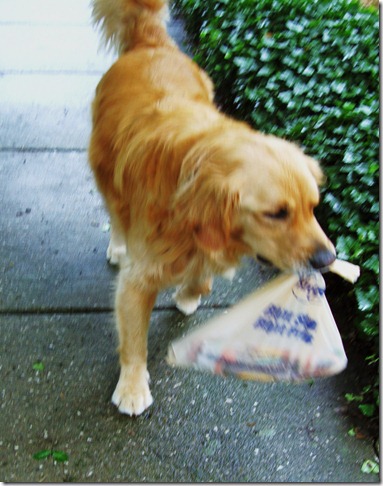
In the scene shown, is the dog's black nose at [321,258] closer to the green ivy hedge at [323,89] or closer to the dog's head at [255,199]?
the dog's head at [255,199]

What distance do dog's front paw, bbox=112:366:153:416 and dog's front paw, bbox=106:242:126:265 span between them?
0.92 meters

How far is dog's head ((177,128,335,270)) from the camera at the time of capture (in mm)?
2250

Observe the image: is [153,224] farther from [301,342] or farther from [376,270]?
[376,270]

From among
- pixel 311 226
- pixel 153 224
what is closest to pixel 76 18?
pixel 153 224

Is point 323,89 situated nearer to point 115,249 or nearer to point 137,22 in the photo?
point 137,22

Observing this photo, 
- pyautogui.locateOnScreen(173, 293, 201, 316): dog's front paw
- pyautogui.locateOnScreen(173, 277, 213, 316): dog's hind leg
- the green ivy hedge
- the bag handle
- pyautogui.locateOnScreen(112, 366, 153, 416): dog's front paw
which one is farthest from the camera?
the green ivy hedge

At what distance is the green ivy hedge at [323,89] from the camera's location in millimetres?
3590

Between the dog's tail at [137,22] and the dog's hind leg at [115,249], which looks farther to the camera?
the dog's hind leg at [115,249]

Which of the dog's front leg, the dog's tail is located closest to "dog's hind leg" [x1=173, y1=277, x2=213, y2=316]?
the dog's front leg

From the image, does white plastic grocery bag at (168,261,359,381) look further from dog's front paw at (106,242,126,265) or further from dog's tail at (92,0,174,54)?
dog's tail at (92,0,174,54)

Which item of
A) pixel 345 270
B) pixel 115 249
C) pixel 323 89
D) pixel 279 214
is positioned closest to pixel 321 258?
pixel 279 214

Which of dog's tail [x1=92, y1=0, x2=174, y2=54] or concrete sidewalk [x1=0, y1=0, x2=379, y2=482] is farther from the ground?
dog's tail [x1=92, y1=0, x2=174, y2=54]

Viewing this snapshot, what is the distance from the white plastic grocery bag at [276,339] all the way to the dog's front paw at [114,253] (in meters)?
1.36

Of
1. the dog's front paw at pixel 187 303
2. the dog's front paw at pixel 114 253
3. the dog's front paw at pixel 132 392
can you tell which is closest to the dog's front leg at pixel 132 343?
the dog's front paw at pixel 132 392
